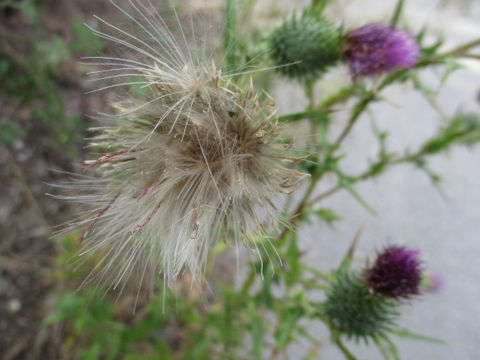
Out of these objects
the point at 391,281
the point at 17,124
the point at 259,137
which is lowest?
the point at 17,124

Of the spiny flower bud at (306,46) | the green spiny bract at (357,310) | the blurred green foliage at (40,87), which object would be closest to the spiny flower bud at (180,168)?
the spiny flower bud at (306,46)

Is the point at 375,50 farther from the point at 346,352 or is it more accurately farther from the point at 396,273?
the point at 346,352

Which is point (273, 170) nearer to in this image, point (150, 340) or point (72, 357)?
point (150, 340)

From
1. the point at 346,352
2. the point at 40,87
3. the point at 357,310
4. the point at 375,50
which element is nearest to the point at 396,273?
the point at 357,310

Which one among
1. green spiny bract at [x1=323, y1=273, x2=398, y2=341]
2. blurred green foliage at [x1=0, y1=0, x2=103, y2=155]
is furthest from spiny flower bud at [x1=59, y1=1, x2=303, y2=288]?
blurred green foliage at [x1=0, y1=0, x2=103, y2=155]

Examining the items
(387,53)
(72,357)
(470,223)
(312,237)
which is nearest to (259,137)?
(387,53)

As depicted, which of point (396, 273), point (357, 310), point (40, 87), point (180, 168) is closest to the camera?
point (180, 168)

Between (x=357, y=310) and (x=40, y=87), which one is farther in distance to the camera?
(x=40, y=87)

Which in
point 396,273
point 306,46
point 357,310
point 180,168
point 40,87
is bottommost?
point 40,87
